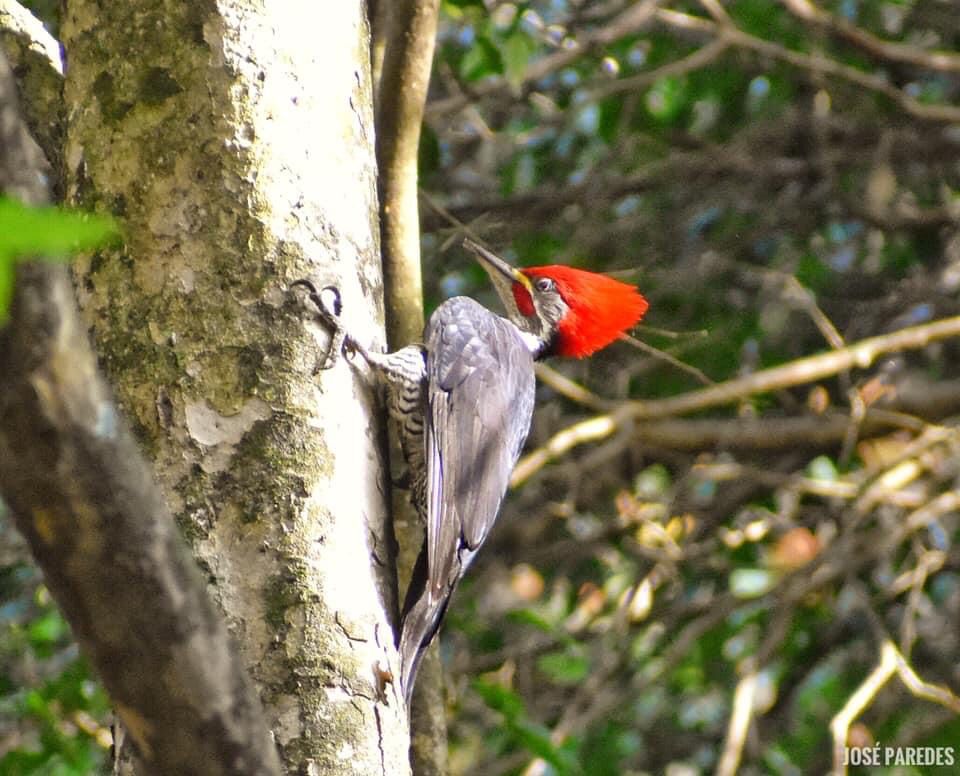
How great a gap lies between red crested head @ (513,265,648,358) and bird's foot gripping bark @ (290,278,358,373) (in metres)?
1.66

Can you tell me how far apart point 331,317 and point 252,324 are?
16cm

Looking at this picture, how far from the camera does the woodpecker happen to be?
9.34 ft

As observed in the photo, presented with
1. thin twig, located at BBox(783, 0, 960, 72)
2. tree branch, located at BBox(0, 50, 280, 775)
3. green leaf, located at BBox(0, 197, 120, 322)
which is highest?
green leaf, located at BBox(0, 197, 120, 322)

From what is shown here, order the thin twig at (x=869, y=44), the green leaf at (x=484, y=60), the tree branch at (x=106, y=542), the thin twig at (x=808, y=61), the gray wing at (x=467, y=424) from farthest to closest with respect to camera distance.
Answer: the thin twig at (x=869, y=44) → the thin twig at (x=808, y=61) → the green leaf at (x=484, y=60) → the gray wing at (x=467, y=424) → the tree branch at (x=106, y=542)

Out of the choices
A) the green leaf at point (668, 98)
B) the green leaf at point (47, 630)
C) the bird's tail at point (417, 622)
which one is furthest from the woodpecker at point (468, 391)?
the green leaf at point (668, 98)

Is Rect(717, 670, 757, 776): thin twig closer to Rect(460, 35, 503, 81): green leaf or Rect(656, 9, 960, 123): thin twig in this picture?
Rect(460, 35, 503, 81): green leaf

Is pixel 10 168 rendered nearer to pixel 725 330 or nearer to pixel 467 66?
pixel 467 66

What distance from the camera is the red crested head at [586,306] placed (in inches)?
158

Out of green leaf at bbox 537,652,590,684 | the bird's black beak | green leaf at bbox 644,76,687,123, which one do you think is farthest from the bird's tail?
green leaf at bbox 644,76,687,123

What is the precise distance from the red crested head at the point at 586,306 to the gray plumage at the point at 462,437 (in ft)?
0.63

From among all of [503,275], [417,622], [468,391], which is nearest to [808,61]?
[503,275]

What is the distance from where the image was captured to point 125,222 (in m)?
2.33

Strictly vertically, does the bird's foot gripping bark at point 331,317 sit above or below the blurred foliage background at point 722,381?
above

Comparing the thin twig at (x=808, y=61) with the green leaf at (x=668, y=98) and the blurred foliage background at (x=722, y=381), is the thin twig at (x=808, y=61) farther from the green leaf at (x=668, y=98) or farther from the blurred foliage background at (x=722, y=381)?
the green leaf at (x=668, y=98)
